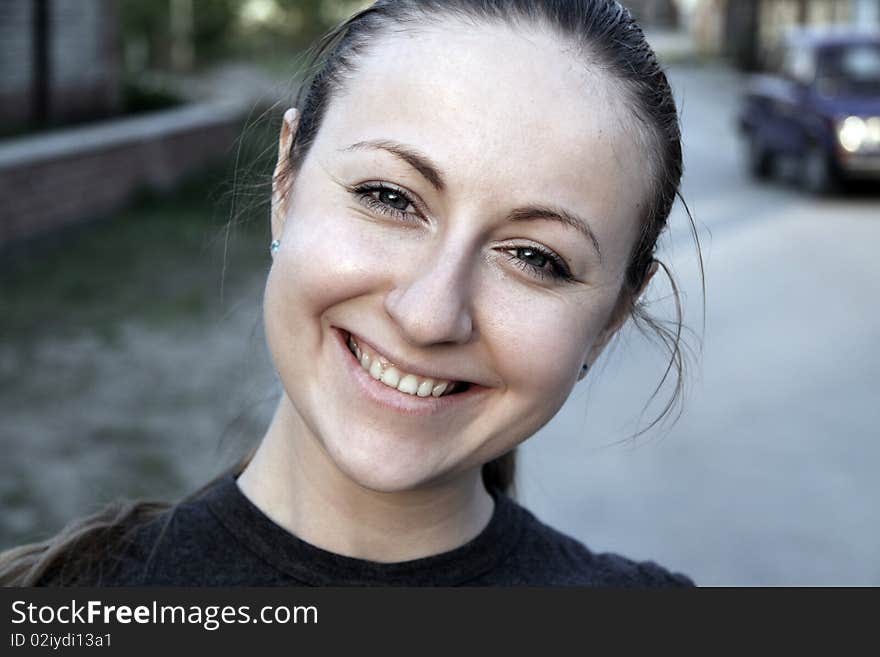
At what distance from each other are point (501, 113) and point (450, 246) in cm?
17

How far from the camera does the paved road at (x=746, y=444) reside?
5.56 metres

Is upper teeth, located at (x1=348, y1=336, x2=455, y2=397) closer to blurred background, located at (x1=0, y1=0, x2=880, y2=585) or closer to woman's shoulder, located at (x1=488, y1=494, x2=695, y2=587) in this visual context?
woman's shoulder, located at (x1=488, y1=494, x2=695, y2=587)

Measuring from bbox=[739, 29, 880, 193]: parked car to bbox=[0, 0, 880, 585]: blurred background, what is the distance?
0.03m

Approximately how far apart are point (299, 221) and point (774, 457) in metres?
5.24

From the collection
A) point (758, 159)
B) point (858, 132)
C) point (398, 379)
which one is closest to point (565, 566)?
point (398, 379)

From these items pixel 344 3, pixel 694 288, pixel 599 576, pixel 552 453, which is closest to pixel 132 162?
pixel 694 288

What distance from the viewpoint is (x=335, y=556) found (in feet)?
6.35

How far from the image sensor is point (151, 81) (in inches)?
774

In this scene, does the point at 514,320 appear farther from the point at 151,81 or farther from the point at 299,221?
the point at 151,81

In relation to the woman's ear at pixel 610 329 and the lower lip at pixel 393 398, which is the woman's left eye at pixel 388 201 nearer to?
the lower lip at pixel 393 398

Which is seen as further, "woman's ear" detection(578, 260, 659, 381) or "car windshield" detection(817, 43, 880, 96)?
"car windshield" detection(817, 43, 880, 96)

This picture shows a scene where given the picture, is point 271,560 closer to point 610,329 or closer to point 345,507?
point 345,507

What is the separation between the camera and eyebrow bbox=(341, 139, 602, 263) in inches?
68.9

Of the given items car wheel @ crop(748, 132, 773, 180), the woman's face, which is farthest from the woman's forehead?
car wheel @ crop(748, 132, 773, 180)
